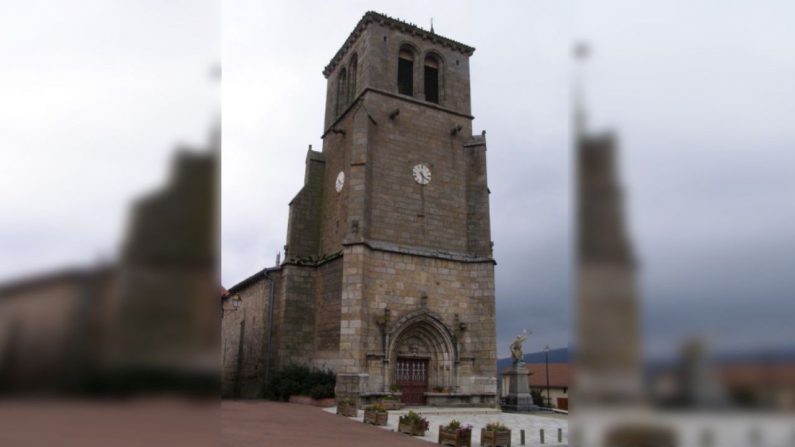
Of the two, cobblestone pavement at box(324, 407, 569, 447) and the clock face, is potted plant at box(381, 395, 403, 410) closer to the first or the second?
cobblestone pavement at box(324, 407, 569, 447)

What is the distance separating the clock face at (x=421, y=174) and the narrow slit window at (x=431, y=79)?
4.50m

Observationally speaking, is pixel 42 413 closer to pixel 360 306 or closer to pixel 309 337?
pixel 360 306

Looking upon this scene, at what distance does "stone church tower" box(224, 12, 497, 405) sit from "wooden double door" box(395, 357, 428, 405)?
5 centimetres

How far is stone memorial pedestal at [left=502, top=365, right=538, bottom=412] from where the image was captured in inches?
894

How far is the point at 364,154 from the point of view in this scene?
23.7m

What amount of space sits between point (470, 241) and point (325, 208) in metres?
7.41

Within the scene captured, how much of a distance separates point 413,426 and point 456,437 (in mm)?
1930

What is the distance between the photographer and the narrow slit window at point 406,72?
27.6 meters

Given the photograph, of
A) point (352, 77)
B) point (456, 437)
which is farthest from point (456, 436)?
point (352, 77)

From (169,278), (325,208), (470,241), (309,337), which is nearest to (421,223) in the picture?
(470,241)

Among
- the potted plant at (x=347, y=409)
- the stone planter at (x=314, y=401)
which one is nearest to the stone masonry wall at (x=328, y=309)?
the stone planter at (x=314, y=401)

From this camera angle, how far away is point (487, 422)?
55.6ft

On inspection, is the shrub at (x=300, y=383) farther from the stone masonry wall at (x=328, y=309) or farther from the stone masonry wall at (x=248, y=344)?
the stone masonry wall at (x=248, y=344)

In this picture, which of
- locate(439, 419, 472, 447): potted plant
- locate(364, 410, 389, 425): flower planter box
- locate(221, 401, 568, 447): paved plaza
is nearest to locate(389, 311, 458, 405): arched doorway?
locate(221, 401, 568, 447): paved plaza
